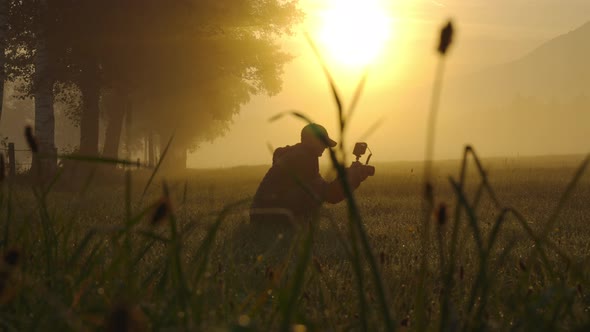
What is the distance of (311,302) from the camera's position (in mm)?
2969

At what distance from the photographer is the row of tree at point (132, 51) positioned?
779 inches

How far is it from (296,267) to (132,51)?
21757 millimetres

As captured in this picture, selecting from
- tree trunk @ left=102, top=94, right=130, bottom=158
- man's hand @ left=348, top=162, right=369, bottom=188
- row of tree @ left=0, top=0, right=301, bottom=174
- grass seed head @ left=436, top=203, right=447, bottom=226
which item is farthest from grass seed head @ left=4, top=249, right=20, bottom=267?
tree trunk @ left=102, top=94, right=130, bottom=158

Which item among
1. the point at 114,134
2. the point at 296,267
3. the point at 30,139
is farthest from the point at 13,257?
the point at 114,134

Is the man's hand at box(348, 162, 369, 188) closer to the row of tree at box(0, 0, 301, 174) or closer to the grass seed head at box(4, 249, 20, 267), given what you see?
the grass seed head at box(4, 249, 20, 267)

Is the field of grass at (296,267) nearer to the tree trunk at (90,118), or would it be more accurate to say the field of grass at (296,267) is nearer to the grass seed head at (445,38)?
the grass seed head at (445,38)

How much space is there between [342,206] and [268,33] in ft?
71.2

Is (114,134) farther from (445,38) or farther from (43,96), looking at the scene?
(445,38)

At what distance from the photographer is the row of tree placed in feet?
65.0

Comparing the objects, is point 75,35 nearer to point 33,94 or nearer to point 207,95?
point 33,94

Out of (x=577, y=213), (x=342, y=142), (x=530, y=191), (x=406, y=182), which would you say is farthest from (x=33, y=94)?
(x=342, y=142)

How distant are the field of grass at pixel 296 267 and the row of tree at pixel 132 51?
9.86 metres

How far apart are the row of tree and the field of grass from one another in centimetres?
986

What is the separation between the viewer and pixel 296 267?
1262 millimetres
